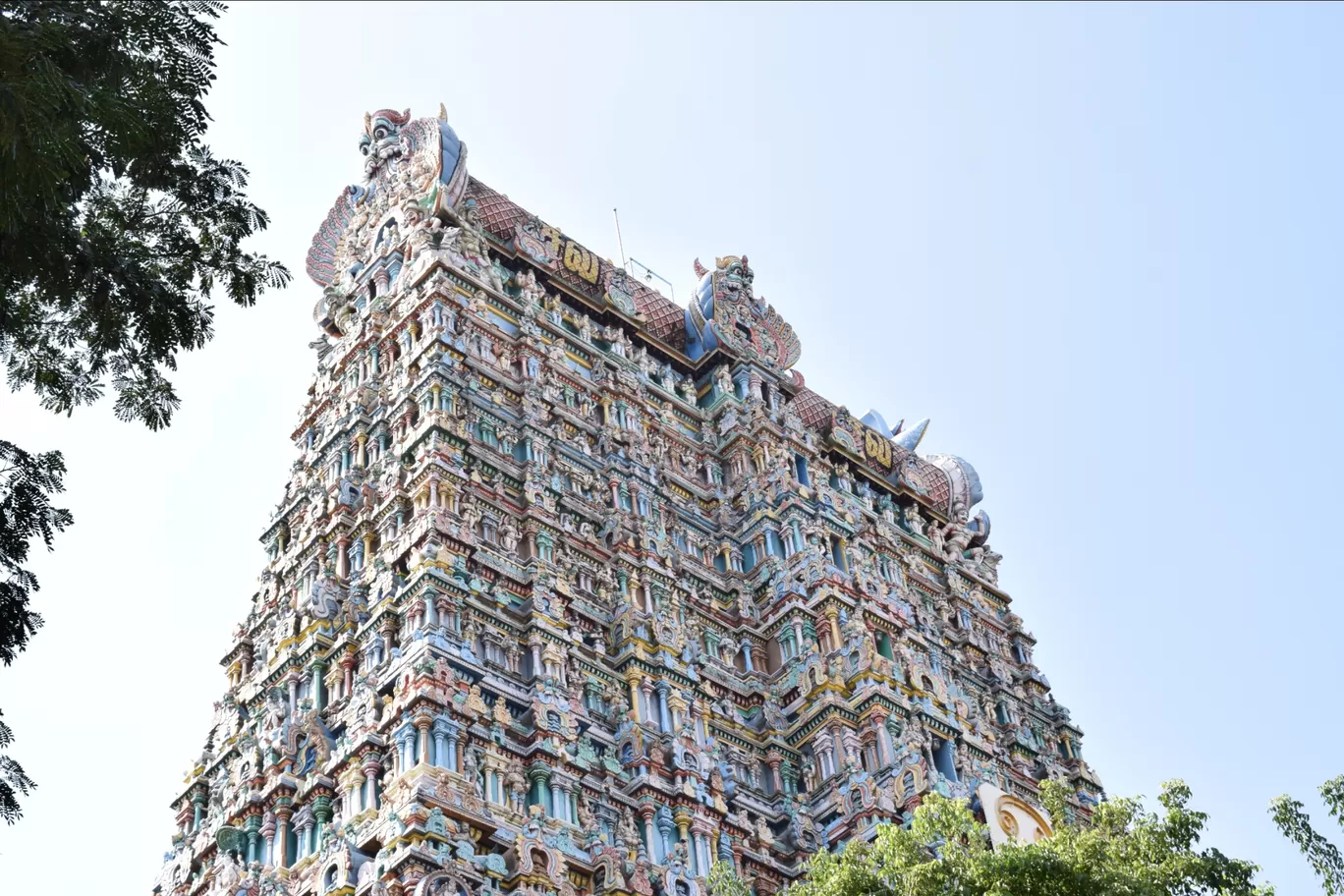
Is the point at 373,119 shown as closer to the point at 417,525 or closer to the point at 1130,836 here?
the point at 417,525

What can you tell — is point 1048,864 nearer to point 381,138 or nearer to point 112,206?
point 112,206

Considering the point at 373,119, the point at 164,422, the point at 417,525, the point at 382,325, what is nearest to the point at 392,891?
the point at 417,525

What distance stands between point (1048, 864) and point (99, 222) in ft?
40.9

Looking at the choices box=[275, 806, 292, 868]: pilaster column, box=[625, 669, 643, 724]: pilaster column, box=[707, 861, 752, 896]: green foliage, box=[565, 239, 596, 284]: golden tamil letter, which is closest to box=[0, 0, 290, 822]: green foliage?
box=[707, 861, 752, 896]: green foliage

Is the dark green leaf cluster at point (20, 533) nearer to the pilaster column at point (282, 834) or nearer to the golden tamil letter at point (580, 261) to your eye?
the pilaster column at point (282, 834)

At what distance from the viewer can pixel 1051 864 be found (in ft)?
70.4

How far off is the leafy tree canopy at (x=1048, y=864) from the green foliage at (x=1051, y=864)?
0.01 meters

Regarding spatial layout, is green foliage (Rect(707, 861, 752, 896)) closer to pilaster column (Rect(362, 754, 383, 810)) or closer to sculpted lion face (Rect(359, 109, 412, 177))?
pilaster column (Rect(362, 754, 383, 810))

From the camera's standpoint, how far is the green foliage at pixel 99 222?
15.2m

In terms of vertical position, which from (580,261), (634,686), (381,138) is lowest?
(634,686)

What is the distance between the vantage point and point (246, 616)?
1393 inches

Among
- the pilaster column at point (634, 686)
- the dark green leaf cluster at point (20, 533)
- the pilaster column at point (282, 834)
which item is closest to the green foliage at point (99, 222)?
the dark green leaf cluster at point (20, 533)

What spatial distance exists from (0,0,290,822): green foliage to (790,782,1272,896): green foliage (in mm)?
9968

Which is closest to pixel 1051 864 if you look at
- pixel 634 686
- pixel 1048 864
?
pixel 1048 864
